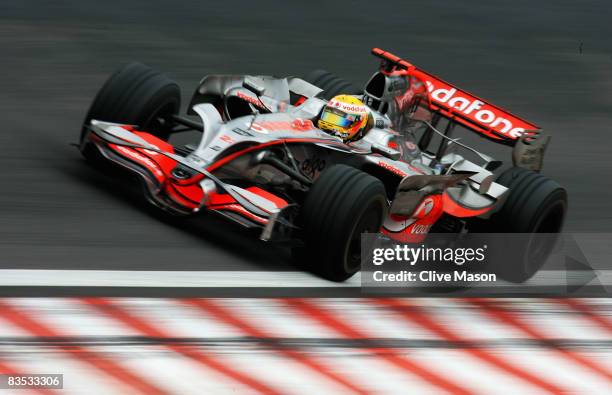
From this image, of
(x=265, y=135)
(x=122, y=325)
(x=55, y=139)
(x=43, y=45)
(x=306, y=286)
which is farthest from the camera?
(x=43, y=45)

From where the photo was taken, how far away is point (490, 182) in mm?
8359

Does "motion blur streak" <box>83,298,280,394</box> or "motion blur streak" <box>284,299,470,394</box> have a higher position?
"motion blur streak" <box>284,299,470,394</box>

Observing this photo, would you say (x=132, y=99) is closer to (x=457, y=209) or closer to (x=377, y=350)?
(x=457, y=209)

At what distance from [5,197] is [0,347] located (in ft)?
8.62

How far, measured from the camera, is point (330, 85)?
993cm

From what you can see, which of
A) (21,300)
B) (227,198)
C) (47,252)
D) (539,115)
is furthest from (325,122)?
(539,115)

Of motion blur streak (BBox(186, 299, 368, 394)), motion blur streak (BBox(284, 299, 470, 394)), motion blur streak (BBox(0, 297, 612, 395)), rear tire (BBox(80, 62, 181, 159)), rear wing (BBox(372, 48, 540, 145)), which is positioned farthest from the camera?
rear wing (BBox(372, 48, 540, 145))

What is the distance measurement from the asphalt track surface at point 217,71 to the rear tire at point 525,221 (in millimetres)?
1001

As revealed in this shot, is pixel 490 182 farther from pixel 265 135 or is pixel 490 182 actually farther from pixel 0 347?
pixel 0 347

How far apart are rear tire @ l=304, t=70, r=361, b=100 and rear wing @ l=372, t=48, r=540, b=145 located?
0.43m

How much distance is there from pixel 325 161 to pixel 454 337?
6.71 ft

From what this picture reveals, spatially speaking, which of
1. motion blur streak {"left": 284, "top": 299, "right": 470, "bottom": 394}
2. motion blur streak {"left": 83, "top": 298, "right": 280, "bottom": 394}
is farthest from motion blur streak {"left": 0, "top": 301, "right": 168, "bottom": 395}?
motion blur streak {"left": 284, "top": 299, "right": 470, "bottom": 394}

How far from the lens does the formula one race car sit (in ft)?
24.1

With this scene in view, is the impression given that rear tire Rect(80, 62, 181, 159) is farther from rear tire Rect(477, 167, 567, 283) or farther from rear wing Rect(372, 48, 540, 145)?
rear tire Rect(477, 167, 567, 283)
